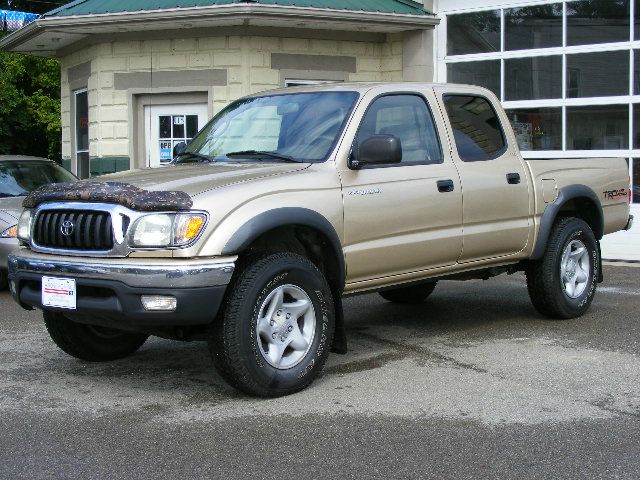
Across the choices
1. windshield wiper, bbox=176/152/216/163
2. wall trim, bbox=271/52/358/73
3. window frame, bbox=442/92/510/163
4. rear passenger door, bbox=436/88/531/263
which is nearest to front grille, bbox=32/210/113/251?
windshield wiper, bbox=176/152/216/163

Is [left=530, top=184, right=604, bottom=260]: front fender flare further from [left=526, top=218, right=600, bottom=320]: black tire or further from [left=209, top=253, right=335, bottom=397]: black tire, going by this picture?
[left=209, top=253, right=335, bottom=397]: black tire

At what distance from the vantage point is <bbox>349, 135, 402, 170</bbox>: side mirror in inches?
233

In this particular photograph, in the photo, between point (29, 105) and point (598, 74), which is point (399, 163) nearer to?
point (598, 74)

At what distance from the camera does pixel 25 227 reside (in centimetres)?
588

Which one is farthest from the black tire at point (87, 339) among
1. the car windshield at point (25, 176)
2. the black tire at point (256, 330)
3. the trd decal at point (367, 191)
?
the car windshield at point (25, 176)

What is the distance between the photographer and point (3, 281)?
33.1 ft

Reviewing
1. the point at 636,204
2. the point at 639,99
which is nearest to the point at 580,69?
the point at 639,99

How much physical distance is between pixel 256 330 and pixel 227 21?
8.67 m

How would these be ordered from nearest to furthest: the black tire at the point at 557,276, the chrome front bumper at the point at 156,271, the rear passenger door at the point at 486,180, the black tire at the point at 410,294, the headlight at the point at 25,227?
the chrome front bumper at the point at 156,271
the headlight at the point at 25,227
the rear passenger door at the point at 486,180
the black tire at the point at 557,276
the black tire at the point at 410,294

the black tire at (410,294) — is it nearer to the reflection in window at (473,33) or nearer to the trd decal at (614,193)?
the trd decal at (614,193)

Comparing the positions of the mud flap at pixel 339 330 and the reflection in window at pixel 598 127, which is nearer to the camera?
the mud flap at pixel 339 330

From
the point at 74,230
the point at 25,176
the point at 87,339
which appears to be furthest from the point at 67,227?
the point at 25,176

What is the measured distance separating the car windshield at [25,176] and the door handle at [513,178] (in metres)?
5.32

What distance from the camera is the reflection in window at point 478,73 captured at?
44.1 feet
